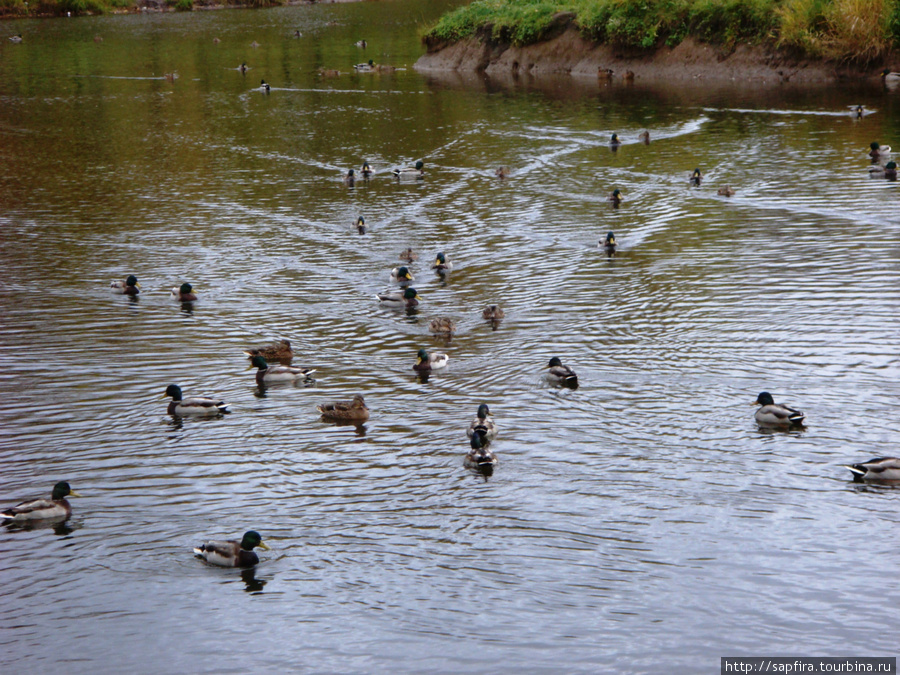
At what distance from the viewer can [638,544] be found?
1320cm

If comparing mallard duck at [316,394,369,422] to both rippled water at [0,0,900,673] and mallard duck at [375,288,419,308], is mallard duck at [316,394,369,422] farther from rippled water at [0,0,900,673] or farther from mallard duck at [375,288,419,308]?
mallard duck at [375,288,419,308]

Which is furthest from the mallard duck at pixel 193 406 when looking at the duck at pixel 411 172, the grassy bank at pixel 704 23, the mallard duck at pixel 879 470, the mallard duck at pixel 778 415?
the grassy bank at pixel 704 23

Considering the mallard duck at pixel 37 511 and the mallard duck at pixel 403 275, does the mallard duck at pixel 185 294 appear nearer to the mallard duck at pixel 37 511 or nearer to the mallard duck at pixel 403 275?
the mallard duck at pixel 403 275

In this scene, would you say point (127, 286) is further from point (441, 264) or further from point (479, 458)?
point (479, 458)

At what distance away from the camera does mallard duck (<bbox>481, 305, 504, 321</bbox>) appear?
21500 millimetres

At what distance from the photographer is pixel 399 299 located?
901 inches

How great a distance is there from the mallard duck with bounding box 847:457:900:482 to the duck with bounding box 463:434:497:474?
16.8 ft

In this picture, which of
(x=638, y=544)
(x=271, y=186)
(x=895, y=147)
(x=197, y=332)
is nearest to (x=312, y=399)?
(x=197, y=332)

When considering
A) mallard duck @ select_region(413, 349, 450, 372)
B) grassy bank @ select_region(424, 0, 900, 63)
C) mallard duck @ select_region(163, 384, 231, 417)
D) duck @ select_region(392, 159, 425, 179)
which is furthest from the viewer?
grassy bank @ select_region(424, 0, 900, 63)

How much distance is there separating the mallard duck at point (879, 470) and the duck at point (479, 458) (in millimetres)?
5116

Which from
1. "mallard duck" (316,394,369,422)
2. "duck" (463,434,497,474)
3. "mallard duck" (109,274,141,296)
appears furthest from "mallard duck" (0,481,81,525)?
"mallard duck" (109,274,141,296)

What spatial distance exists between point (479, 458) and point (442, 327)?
630cm

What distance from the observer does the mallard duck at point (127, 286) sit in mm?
24094

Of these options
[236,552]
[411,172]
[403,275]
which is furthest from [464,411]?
[411,172]
